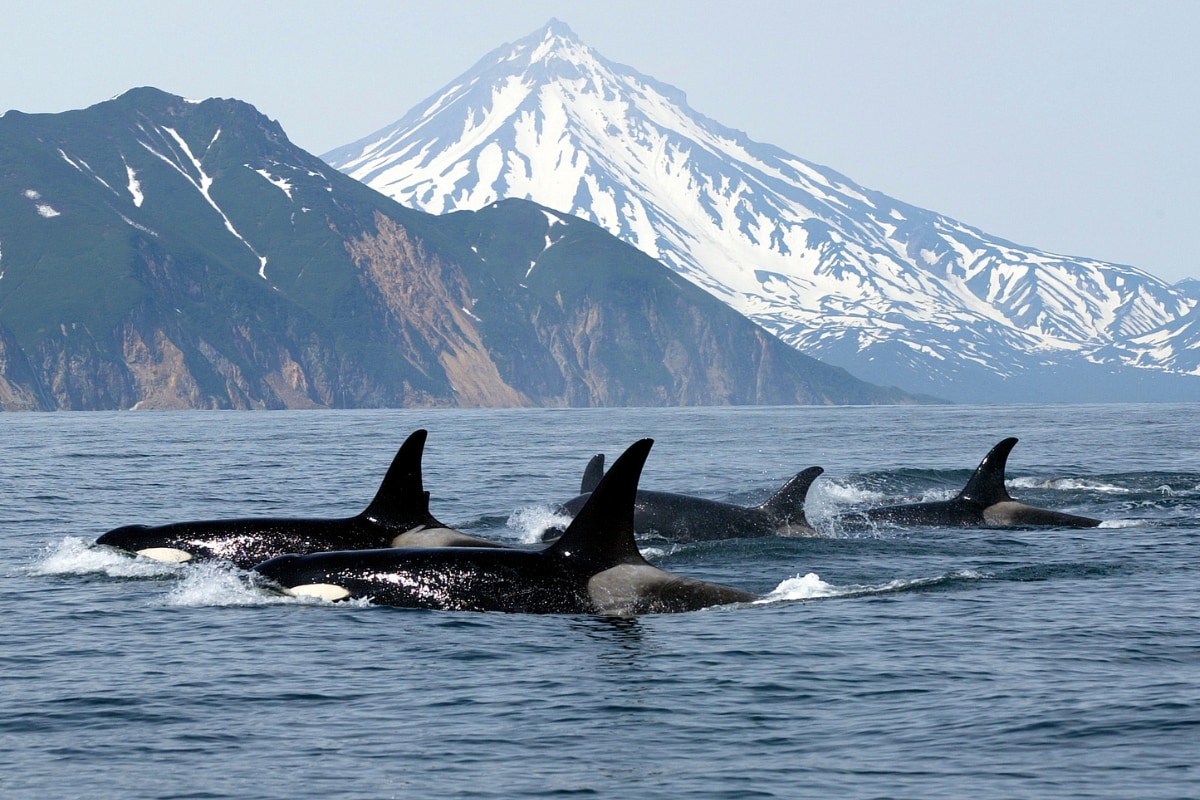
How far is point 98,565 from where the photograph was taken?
21.8 m

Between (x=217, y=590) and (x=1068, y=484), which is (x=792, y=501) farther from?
(x=1068, y=484)

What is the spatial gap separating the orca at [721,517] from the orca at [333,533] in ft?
21.7

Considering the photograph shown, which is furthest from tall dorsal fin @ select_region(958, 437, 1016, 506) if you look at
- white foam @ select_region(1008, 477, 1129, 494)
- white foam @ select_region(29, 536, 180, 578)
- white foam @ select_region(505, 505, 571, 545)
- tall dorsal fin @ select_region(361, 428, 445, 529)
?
white foam @ select_region(29, 536, 180, 578)

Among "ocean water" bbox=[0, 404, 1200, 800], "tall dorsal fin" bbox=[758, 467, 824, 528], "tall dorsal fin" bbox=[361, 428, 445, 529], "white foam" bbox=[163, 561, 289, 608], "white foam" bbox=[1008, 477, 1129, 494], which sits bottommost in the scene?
"white foam" bbox=[1008, 477, 1129, 494]

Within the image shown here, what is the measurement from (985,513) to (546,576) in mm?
14818

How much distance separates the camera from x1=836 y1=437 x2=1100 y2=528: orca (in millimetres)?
29484

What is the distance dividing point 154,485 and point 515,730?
106 ft

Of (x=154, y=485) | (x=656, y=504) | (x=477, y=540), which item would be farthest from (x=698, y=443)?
(x=477, y=540)

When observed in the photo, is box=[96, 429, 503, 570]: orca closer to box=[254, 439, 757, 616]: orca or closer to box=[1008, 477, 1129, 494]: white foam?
box=[254, 439, 757, 616]: orca

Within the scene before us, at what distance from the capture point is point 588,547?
17141mm

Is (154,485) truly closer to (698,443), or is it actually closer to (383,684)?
(383,684)

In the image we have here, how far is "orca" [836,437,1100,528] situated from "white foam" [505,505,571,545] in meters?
5.53

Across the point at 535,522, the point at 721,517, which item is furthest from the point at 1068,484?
the point at 535,522

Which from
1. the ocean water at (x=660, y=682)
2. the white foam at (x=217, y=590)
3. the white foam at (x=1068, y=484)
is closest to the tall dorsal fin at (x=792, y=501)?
the ocean water at (x=660, y=682)
